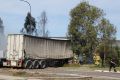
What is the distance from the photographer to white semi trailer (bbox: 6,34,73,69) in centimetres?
4734

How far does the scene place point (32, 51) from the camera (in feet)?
160

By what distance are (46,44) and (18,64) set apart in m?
6.12

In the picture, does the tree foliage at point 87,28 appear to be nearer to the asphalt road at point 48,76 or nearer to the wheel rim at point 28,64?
the wheel rim at point 28,64

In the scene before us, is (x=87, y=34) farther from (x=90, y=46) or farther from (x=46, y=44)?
(x=46, y=44)

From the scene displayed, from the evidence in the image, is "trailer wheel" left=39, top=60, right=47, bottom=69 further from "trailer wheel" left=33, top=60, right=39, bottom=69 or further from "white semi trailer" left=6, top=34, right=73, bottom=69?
"trailer wheel" left=33, top=60, right=39, bottom=69

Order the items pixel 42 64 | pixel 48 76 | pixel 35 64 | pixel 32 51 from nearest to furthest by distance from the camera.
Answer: pixel 48 76, pixel 32 51, pixel 35 64, pixel 42 64

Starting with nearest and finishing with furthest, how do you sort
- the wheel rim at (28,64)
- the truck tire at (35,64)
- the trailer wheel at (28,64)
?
1. the trailer wheel at (28,64)
2. the wheel rim at (28,64)
3. the truck tire at (35,64)

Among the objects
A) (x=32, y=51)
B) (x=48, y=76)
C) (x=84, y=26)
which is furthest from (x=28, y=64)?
(x=84, y=26)

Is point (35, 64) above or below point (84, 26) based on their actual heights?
below

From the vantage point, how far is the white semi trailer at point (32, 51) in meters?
47.3

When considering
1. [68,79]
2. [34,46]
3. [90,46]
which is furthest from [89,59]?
[68,79]

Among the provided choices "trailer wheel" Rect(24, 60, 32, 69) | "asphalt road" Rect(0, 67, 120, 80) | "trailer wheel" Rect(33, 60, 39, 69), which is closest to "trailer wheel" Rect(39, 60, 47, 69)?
"trailer wheel" Rect(33, 60, 39, 69)

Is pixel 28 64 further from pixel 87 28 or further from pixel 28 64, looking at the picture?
pixel 87 28

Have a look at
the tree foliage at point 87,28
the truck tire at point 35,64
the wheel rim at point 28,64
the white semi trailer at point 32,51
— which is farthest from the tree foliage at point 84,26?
the wheel rim at point 28,64
